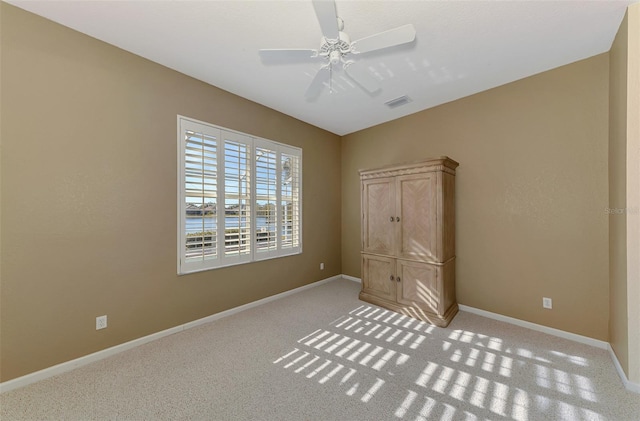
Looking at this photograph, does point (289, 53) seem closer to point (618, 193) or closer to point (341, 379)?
point (341, 379)

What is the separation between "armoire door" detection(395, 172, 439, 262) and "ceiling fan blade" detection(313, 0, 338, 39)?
6.46 feet

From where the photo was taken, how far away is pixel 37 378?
197 centimetres

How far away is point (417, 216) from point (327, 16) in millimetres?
2358

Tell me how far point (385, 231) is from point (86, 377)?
334 centimetres

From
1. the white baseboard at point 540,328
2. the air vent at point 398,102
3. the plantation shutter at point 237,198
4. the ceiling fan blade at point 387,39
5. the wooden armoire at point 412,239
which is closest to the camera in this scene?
the ceiling fan blade at point 387,39

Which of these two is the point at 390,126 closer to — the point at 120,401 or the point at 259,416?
the point at 259,416

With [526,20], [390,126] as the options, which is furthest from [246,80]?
[526,20]

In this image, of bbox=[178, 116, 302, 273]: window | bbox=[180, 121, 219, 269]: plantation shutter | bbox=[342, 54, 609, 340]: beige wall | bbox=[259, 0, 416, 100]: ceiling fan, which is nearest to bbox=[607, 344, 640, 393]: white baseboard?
bbox=[342, 54, 609, 340]: beige wall

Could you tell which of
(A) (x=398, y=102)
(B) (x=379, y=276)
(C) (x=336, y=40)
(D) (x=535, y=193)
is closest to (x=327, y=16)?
(C) (x=336, y=40)

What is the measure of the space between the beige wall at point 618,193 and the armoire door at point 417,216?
142cm

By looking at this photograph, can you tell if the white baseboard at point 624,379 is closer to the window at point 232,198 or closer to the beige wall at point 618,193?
the beige wall at point 618,193

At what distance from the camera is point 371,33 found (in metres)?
2.12

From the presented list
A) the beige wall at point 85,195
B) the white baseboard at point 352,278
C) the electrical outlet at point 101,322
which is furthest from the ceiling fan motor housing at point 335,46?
the white baseboard at point 352,278

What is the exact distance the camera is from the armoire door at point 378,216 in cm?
339
